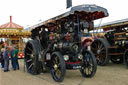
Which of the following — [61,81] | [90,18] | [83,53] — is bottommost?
[61,81]

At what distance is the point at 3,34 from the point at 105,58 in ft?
28.5

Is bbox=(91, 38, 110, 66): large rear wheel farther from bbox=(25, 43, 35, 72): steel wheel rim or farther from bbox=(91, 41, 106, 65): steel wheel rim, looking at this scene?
bbox=(25, 43, 35, 72): steel wheel rim

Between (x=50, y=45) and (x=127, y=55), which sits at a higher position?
A: (x=50, y=45)

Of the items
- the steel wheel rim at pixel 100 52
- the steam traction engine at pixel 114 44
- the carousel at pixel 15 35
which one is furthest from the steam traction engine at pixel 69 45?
the carousel at pixel 15 35

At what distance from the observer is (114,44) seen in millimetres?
7559

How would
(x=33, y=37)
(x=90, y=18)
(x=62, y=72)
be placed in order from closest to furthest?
(x=62, y=72) → (x=90, y=18) → (x=33, y=37)

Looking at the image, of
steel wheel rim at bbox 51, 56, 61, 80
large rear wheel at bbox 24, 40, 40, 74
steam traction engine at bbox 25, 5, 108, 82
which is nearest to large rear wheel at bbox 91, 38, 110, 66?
steam traction engine at bbox 25, 5, 108, 82

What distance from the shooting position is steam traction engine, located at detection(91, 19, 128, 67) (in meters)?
7.00

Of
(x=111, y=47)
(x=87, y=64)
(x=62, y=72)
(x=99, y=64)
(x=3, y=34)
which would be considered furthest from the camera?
(x=3, y=34)

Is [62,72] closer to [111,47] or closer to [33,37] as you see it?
[33,37]

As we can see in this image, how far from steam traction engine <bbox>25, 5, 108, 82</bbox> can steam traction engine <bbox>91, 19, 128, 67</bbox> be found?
192 cm

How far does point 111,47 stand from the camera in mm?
7320

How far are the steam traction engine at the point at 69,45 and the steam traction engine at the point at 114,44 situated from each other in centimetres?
192

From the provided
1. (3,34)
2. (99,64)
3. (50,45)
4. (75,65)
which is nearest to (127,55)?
(99,64)
